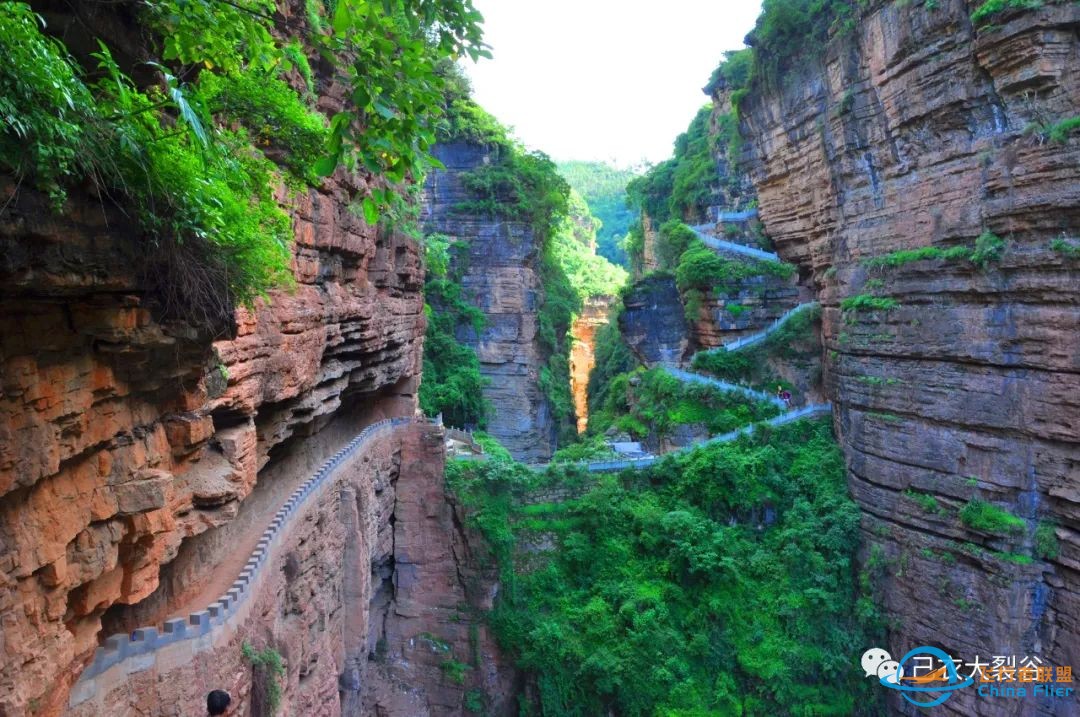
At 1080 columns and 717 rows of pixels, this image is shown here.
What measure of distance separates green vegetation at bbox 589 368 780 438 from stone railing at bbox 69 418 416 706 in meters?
14.2

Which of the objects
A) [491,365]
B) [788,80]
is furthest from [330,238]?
[491,365]

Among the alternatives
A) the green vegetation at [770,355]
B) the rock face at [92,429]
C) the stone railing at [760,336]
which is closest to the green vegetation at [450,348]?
the green vegetation at [770,355]

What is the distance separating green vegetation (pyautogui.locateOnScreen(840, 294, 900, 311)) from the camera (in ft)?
56.0

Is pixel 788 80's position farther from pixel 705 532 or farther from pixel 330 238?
pixel 330 238

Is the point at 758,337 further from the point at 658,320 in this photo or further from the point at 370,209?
the point at 370,209

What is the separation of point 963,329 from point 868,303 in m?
2.50

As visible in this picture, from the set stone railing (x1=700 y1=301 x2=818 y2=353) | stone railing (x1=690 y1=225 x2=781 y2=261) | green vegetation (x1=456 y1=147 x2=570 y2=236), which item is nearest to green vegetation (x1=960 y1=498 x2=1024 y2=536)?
stone railing (x1=700 y1=301 x2=818 y2=353)

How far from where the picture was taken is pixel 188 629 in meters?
7.01

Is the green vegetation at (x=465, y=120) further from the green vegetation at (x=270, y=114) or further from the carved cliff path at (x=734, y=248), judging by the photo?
the green vegetation at (x=270, y=114)

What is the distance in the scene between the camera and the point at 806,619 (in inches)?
661

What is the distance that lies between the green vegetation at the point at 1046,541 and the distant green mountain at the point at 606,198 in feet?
166

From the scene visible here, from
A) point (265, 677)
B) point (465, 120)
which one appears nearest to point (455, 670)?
point (265, 677)

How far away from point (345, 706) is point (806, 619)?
11361mm

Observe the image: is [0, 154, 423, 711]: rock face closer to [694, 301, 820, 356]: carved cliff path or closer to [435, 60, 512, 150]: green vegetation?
[694, 301, 820, 356]: carved cliff path
